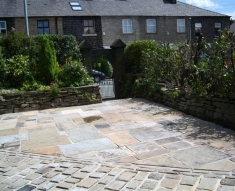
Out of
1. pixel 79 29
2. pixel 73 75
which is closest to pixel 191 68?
pixel 73 75

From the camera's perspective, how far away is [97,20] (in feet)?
72.1


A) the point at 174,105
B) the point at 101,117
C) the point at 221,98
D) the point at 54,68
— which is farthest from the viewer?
the point at 54,68

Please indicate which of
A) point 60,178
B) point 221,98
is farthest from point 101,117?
point 60,178

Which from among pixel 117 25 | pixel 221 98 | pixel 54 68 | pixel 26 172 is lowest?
pixel 26 172

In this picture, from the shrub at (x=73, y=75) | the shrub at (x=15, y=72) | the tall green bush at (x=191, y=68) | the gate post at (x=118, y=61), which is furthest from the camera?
the gate post at (x=118, y=61)

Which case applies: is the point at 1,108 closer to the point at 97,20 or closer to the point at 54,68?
the point at 54,68

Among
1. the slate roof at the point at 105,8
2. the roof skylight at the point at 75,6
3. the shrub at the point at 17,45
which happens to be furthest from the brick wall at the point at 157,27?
the shrub at the point at 17,45

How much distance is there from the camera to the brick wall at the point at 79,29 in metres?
21.1

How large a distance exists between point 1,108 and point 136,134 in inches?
187

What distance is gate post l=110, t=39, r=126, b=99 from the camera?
394 inches

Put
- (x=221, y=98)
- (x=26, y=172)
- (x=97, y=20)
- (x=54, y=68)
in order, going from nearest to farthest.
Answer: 1. (x=26, y=172)
2. (x=221, y=98)
3. (x=54, y=68)
4. (x=97, y=20)

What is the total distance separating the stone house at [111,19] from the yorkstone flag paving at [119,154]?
16.6 meters

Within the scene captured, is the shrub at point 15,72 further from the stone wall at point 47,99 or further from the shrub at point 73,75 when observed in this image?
the shrub at point 73,75

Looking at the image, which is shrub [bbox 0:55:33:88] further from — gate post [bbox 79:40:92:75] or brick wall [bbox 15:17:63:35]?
brick wall [bbox 15:17:63:35]
